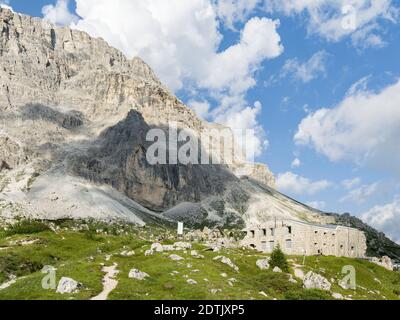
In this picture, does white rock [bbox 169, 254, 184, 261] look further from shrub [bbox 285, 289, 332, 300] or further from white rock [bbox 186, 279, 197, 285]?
shrub [bbox 285, 289, 332, 300]

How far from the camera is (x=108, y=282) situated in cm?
5472

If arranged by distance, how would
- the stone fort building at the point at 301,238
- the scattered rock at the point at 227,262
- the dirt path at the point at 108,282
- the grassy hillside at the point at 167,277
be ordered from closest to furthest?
the dirt path at the point at 108,282 → the grassy hillside at the point at 167,277 → the scattered rock at the point at 227,262 → the stone fort building at the point at 301,238

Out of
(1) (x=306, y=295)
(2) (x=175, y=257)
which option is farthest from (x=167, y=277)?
(1) (x=306, y=295)

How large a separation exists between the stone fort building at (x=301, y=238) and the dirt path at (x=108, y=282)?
56.9 meters

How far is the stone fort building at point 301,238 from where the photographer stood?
4437 inches

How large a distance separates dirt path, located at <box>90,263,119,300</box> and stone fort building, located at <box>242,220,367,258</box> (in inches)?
2241

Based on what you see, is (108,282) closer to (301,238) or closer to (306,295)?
(306,295)

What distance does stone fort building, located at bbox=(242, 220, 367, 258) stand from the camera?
4437 inches

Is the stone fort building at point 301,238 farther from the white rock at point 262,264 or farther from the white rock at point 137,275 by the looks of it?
the white rock at point 137,275

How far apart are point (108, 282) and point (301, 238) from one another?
66.8m

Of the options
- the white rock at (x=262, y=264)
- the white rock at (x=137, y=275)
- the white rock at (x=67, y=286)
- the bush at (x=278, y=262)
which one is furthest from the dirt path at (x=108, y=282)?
the bush at (x=278, y=262)

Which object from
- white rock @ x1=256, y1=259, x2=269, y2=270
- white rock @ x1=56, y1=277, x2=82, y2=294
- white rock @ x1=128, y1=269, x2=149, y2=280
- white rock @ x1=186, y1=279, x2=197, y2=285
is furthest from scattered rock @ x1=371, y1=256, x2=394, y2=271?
white rock @ x1=56, y1=277, x2=82, y2=294
